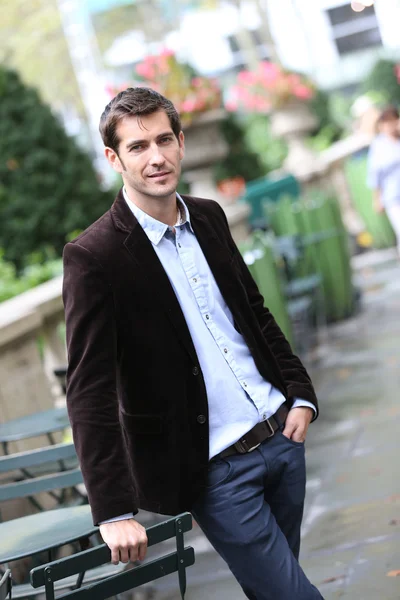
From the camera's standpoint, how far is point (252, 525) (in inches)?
112

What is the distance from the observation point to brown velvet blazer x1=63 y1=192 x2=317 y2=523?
267cm

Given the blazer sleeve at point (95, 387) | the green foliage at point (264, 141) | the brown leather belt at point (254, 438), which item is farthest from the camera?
the green foliage at point (264, 141)

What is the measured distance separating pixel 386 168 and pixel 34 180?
357 cm

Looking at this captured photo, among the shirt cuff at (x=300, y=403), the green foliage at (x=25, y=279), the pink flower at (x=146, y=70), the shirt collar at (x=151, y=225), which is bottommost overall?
the shirt cuff at (x=300, y=403)

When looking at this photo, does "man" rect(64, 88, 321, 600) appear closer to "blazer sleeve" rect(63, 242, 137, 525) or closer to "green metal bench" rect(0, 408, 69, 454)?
"blazer sleeve" rect(63, 242, 137, 525)

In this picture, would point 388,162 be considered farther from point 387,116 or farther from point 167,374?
point 167,374

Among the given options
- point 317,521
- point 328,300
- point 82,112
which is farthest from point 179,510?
point 82,112

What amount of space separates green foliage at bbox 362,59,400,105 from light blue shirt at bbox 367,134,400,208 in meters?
14.2

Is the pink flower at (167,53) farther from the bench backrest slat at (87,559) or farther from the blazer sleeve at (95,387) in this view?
the bench backrest slat at (87,559)

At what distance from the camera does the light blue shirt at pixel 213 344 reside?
2871mm

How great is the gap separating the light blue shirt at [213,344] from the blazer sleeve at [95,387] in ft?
0.74

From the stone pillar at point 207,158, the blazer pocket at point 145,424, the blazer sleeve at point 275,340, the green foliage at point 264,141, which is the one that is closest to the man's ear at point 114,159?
the blazer sleeve at point 275,340

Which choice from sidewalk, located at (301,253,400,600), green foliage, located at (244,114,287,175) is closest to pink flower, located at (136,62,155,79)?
sidewalk, located at (301,253,400,600)

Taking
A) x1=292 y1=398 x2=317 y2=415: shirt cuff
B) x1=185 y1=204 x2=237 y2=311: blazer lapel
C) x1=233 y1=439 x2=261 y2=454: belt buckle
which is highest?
x1=185 y1=204 x2=237 y2=311: blazer lapel
